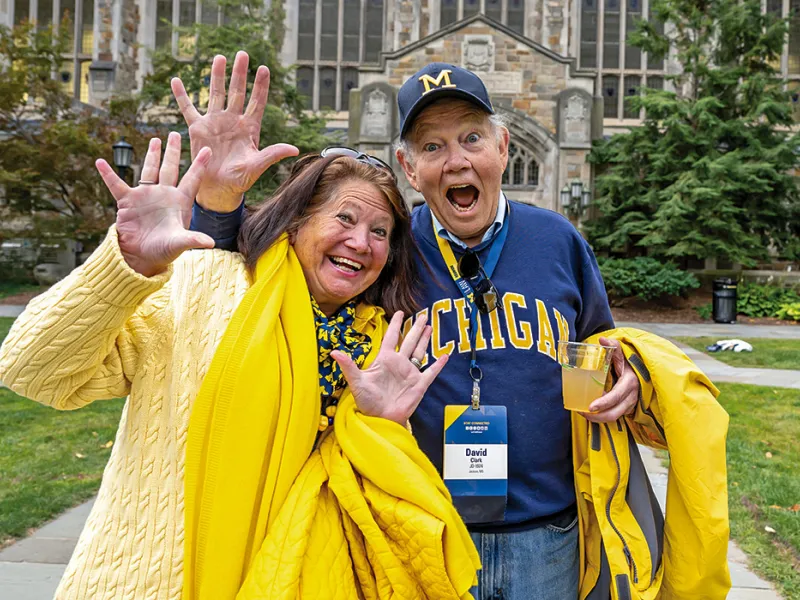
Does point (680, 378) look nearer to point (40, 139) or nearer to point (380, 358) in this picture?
point (380, 358)

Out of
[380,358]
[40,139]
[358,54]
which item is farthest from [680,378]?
[358,54]

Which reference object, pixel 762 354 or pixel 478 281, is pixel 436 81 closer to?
pixel 478 281

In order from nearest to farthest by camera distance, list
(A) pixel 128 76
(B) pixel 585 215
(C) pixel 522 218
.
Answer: (C) pixel 522 218
(B) pixel 585 215
(A) pixel 128 76

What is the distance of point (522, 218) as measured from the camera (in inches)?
80.0

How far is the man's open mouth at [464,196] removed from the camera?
6.42 ft

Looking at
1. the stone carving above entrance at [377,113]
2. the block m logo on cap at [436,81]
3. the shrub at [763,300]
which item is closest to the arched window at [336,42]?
the stone carving above entrance at [377,113]

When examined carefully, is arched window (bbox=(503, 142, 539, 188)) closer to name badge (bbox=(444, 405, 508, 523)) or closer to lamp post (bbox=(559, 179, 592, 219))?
lamp post (bbox=(559, 179, 592, 219))

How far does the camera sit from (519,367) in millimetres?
1854

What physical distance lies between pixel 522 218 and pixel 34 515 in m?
3.62

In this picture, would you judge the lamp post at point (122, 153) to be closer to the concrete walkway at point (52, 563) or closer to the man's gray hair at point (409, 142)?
the concrete walkway at point (52, 563)

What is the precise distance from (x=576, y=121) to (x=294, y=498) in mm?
20279

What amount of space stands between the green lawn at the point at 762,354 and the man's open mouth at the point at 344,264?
905cm

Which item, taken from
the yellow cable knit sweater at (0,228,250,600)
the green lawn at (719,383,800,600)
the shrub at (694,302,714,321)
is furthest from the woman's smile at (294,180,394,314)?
the shrub at (694,302,714,321)

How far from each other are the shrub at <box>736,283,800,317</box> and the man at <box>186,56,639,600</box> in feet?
53.2
